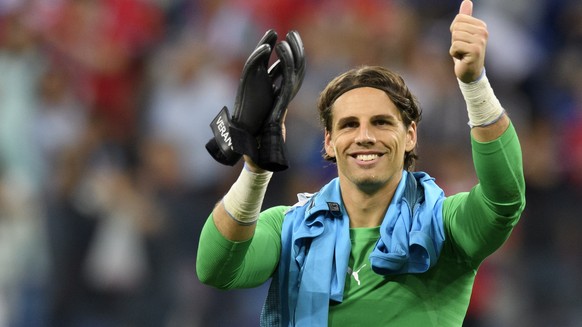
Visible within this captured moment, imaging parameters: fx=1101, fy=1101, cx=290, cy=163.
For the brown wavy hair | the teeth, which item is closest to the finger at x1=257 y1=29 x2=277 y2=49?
the brown wavy hair

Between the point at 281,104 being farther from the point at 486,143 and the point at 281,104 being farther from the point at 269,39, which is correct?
the point at 486,143

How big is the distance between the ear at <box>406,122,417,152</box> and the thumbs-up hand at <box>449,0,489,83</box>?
491 mm

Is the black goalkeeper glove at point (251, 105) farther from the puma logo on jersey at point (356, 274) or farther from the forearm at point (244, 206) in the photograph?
the puma logo on jersey at point (356, 274)

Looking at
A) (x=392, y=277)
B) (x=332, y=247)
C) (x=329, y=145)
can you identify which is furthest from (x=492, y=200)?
(x=329, y=145)

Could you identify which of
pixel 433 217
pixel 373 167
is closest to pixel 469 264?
pixel 433 217

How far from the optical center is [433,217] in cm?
333

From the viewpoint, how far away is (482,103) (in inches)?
121

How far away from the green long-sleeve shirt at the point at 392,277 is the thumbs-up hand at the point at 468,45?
36 cm

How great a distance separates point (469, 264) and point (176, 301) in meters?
3.48

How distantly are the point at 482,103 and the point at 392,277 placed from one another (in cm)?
62

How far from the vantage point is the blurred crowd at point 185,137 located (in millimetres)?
6586

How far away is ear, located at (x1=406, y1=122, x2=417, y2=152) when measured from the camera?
3.51 meters

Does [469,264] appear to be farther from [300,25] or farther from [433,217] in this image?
[300,25]

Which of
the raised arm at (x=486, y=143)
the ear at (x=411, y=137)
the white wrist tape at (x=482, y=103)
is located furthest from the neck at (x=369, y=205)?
the white wrist tape at (x=482, y=103)
